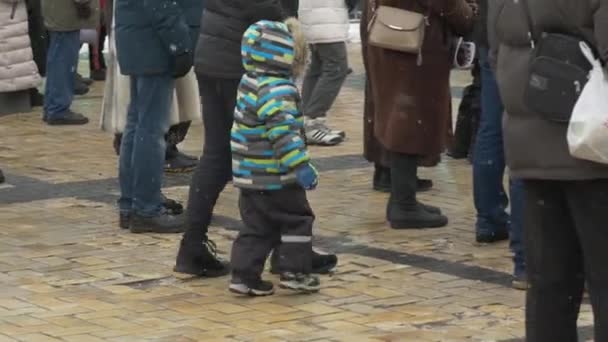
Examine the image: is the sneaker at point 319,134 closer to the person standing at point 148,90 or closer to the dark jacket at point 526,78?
the person standing at point 148,90

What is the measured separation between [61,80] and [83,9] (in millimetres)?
651

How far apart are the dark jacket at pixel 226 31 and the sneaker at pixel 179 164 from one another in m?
3.49

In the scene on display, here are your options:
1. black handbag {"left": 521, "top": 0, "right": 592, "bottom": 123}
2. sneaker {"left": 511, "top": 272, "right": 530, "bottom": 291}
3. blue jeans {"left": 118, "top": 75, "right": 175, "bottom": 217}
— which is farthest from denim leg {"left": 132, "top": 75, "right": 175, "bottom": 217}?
black handbag {"left": 521, "top": 0, "right": 592, "bottom": 123}

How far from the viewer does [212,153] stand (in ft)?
25.0

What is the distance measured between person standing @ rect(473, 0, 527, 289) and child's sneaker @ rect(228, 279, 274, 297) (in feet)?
4.03

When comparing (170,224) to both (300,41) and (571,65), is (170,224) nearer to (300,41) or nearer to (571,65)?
(300,41)

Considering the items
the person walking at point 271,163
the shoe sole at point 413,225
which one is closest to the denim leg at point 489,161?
the shoe sole at point 413,225

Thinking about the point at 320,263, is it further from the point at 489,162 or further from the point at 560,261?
the point at 560,261

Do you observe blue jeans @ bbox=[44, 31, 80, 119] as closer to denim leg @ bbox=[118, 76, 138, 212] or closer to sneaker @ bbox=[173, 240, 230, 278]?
denim leg @ bbox=[118, 76, 138, 212]

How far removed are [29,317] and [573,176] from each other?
9.62ft

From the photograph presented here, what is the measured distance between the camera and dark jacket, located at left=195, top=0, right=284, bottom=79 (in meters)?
7.37

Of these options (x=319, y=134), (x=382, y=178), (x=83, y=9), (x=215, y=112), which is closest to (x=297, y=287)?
(x=215, y=112)

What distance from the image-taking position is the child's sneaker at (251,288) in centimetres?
728

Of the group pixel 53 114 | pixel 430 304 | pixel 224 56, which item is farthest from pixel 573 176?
pixel 53 114
